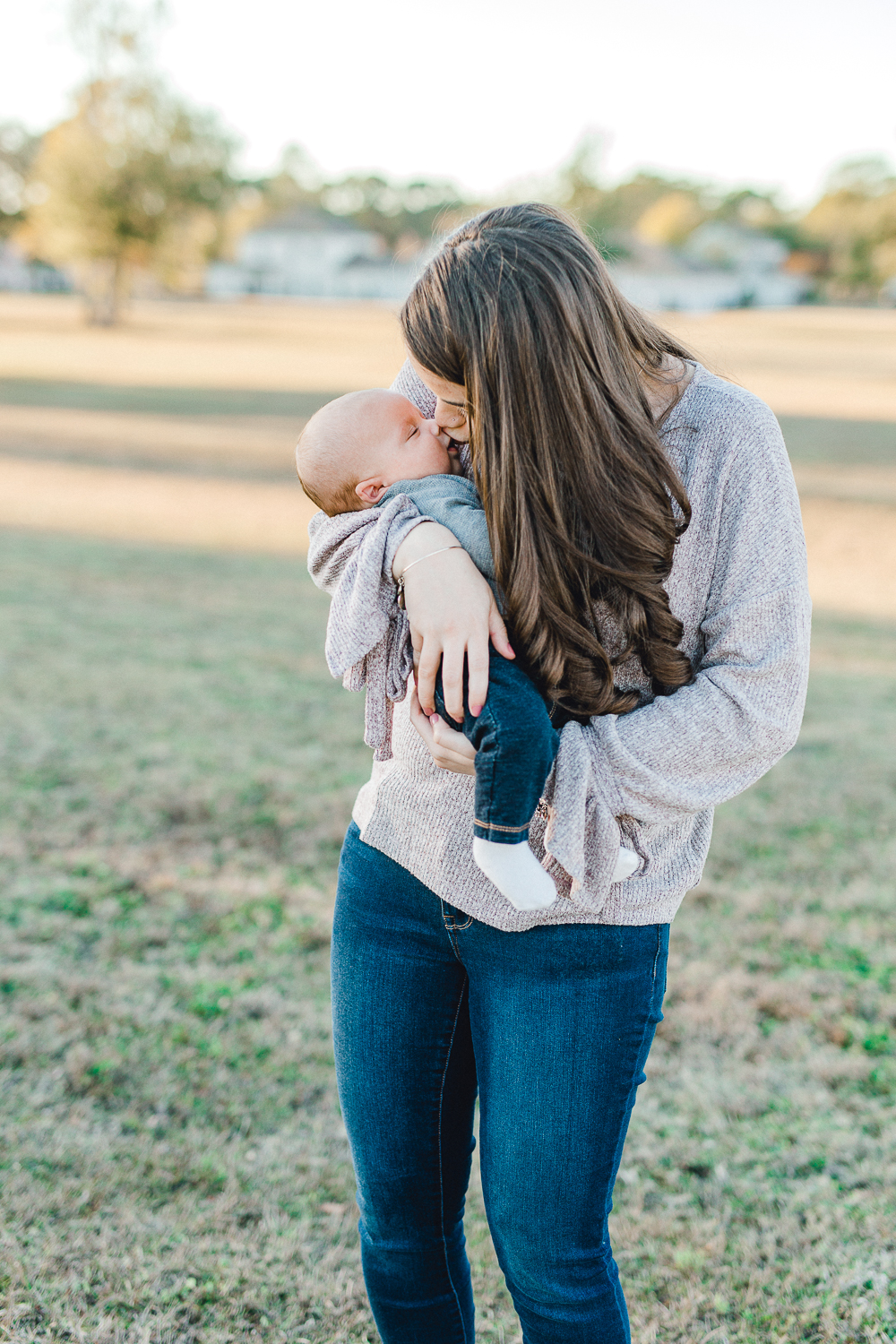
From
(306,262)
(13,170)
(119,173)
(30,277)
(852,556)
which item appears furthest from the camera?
(306,262)

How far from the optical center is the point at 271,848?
14.2ft

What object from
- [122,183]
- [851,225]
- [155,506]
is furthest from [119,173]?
[851,225]

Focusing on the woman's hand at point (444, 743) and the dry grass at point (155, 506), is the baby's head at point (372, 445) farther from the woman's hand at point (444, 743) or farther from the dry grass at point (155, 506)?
the dry grass at point (155, 506)

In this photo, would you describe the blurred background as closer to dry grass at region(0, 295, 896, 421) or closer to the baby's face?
the baby's face

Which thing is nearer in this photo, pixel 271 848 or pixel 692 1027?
pixel 692 1027

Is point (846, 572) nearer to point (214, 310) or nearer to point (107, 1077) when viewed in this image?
point (107, 1077)

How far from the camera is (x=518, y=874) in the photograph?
1.34 meters

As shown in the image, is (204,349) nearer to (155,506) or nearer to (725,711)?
(155,506)

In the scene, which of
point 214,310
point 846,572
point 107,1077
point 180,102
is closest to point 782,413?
point 846,572

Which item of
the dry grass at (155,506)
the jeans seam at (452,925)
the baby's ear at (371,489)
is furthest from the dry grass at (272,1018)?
the dry grass at (155,506)

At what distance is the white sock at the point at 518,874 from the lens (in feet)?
4.39

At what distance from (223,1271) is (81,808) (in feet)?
8.59

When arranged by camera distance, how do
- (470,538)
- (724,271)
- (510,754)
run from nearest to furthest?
(510,754), (470,538), (724,271)

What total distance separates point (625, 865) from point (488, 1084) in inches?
14.8
